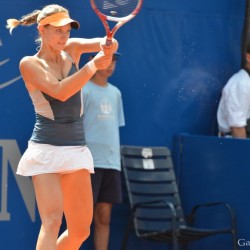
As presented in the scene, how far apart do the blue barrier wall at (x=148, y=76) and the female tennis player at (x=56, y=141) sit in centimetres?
136

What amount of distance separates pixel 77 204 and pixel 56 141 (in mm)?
394

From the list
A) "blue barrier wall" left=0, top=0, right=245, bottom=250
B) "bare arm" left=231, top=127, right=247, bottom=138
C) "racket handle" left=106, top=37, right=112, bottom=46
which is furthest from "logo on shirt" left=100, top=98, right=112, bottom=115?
"racket handle" left=106, top=37, right=112, bottom=46

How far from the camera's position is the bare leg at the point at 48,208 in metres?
4.58

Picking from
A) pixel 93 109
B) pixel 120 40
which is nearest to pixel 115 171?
pixel 93 109

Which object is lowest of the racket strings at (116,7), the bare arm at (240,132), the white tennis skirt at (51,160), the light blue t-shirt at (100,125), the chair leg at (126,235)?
the chair leg at (126,235)

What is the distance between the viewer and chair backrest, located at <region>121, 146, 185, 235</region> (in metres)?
6.41

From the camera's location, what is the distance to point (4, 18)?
6.11 m

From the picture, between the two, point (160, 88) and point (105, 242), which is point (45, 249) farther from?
point (160, 88)

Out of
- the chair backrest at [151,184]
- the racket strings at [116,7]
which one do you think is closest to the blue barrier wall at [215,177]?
the chair backrest at [151,184]

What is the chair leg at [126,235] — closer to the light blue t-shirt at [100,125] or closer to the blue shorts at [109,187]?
the blue shorts at [109,187]

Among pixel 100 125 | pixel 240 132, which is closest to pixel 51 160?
pixel 100 125

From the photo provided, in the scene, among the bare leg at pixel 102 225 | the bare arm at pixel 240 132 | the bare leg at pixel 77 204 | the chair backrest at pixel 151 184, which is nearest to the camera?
the bare leg at pixel 77 204

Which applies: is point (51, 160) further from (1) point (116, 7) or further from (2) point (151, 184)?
(2) point (151, 184)

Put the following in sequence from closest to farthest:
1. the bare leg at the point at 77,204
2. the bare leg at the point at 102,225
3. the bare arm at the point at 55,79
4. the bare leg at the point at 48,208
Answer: the bare arm at the point at 55,79 → the bare leg at the point at 48,208 → the bare leg at the point at 77,204 → the bare leg at the point at 102,225
